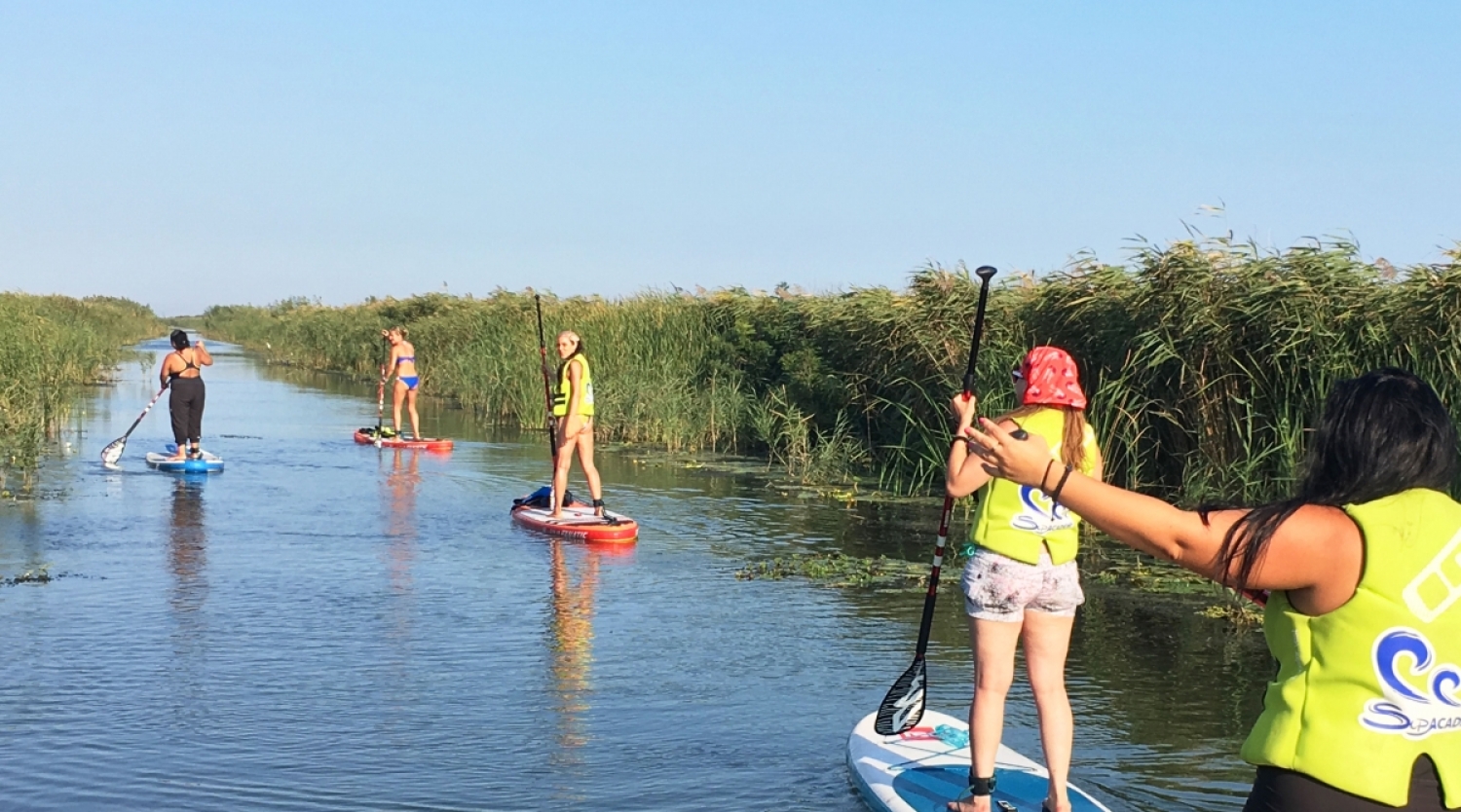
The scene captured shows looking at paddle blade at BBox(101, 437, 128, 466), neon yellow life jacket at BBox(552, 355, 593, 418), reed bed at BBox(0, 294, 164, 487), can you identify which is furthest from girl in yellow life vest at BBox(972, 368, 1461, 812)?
paddle blade at BBox(101, 437, 128, 466)

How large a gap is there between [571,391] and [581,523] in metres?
1.21

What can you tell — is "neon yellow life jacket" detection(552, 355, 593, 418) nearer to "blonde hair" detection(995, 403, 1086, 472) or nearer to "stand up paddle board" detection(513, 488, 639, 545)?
"stand up paddle board" detection(513, 488, 639, 545)

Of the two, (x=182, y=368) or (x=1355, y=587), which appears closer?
(x=1355, y=587)

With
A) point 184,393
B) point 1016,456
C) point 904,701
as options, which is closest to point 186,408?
point 184,393

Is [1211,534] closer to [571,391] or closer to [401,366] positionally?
[571,391]

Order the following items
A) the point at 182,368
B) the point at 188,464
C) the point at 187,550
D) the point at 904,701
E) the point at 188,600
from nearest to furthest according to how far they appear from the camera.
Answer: the point at 904,701
the point at 188,600
the point at 187,550
the point at 188,464
the point at 182,368

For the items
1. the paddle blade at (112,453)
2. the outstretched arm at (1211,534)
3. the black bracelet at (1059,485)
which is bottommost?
the paddle blade at (112,453)

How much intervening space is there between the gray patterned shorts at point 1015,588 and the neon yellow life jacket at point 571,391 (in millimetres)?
8584

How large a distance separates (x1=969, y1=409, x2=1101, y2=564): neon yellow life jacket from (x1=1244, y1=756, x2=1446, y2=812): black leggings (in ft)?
8.39

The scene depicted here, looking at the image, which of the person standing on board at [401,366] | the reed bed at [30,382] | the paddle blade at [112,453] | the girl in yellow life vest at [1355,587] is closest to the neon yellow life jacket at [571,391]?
the reed bed at [30,382]

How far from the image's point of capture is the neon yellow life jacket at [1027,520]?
5797 mm

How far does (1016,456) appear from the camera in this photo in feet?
10.5

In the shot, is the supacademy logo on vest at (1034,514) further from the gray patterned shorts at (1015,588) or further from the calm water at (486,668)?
the calm water at (486,668)

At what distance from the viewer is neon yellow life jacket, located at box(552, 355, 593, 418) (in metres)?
14.2
